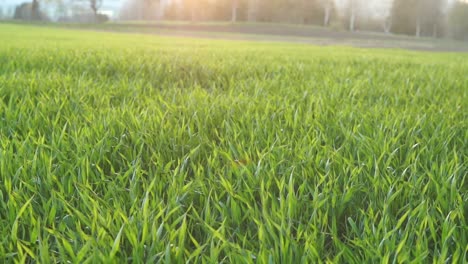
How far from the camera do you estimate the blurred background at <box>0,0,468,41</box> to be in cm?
5212

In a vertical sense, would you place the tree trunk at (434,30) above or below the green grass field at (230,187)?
above

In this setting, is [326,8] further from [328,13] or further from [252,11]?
[252,11]

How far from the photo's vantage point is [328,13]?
54.4m

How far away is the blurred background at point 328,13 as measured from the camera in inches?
2052

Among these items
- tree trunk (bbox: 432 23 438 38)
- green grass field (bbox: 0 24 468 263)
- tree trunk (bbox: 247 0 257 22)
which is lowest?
green grass field (bbox: 0 24 468 263)

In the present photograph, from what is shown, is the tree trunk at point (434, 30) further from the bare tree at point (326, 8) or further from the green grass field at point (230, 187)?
the green grass field at point (230, 187)

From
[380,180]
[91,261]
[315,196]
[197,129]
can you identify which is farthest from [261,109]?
[91,261]

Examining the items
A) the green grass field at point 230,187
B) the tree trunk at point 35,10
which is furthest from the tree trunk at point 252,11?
the green grass field at point 230,187

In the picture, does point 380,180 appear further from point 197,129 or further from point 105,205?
point 197,129

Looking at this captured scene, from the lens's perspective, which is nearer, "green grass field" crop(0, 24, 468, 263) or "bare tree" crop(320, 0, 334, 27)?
"green grass field" crop(0, 24, 468, 263)

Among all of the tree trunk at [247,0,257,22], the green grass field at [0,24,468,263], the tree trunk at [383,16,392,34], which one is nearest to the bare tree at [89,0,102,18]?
the tree trunk at [247,0,257,22]

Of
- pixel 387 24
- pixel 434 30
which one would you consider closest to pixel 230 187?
pixel 387 24

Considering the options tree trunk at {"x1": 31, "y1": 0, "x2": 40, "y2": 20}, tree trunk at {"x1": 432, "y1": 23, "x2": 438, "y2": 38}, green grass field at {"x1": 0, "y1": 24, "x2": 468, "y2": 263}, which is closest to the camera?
green grass field at {"x1": 0, "y1": 24, "x2": 468, "y2": 263}

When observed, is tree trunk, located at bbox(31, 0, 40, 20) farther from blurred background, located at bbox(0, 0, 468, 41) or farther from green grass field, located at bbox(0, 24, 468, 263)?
green grass field, located at bbox(0, 24, 468, 263)
